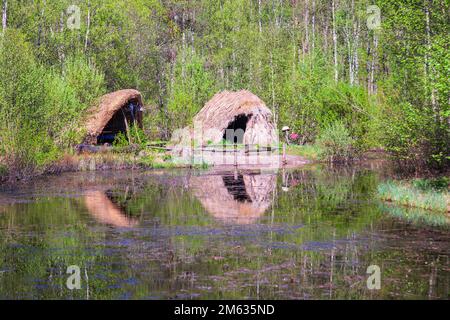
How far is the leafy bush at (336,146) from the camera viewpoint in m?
45.0

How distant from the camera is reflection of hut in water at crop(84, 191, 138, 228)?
2214 centimetres

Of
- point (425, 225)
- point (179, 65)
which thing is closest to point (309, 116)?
point (179, 65)

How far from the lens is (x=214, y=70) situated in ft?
246

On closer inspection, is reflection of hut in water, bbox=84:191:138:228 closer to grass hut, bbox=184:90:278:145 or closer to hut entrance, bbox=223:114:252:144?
grass hut, bbox=184:90:278:145

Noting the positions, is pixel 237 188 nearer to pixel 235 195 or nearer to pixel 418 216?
pixel 235 195

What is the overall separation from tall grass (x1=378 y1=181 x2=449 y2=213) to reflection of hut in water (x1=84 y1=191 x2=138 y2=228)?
977 cm

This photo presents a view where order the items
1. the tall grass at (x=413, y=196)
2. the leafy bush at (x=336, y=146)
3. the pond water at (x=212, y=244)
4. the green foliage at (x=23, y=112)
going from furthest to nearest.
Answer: the leafy bush at (x=336, y=146)
the green foliage at (x=23, y=112)
the tall grass at (x=413, y=196)
the pond water at (x=212, y=244)

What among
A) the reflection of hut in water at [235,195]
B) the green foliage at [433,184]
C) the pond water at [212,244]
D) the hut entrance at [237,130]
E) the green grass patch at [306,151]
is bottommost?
the pond water at [212,244]

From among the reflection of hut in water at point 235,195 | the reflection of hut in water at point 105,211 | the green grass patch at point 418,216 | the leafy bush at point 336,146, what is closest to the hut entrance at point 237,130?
the leafy bush at point 336,146

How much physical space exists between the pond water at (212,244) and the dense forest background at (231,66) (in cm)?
366

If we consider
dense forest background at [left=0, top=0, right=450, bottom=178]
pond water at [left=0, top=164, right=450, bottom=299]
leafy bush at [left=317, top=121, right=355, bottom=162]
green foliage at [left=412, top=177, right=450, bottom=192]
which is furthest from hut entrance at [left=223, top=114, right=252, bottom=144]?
green foliage at [left=412, top=177, right=450, bottom=192]

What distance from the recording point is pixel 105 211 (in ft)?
79.9

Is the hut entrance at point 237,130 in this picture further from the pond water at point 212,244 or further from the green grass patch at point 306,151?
the pond water at point 212,244

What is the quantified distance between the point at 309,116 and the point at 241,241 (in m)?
35.9
